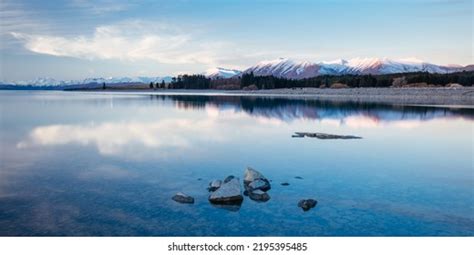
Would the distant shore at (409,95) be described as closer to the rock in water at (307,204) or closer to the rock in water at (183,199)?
the rock in water at (307,204)

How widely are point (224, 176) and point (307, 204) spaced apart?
10.7ft

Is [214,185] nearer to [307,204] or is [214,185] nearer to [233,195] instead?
[233,195]

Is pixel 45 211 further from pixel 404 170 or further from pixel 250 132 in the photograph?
pixel 250 132

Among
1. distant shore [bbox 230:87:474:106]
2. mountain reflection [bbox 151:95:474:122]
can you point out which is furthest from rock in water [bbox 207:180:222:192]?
distant shore [bbox 230:87:474:106]

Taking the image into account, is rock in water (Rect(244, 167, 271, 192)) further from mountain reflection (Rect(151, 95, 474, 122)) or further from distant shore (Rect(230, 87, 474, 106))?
distant shore (Rect(230, 87, 474, 106))

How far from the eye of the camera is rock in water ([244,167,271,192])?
392 inches

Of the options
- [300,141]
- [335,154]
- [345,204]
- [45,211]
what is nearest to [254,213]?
[345,204]

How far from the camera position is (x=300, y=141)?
59.3 feet

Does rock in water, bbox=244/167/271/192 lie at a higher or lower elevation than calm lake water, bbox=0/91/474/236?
higher

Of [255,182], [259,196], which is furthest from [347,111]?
[259,196]

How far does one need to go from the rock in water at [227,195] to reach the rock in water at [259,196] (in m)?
0.30

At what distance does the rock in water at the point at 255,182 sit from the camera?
32.7 ft

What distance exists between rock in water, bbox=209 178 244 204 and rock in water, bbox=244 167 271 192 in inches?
24.8

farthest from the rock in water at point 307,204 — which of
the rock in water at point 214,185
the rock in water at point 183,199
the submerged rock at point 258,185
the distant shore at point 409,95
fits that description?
the distant shore at point 409,95
